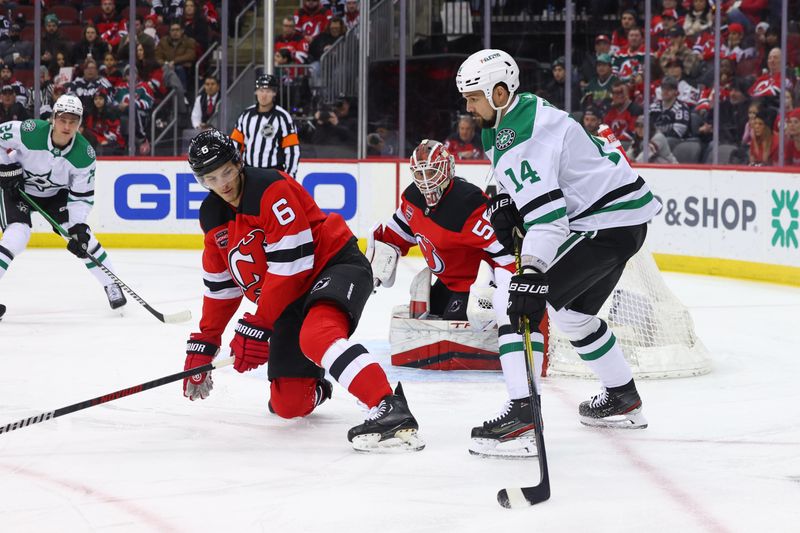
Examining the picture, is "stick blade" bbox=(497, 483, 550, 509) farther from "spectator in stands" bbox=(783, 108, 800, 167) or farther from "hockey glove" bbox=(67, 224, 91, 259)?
"spectator in stands" bbox=(783, 108, 800, 167)

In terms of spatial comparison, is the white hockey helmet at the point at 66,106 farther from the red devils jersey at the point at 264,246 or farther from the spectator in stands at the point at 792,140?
the spectator in stands at the point at 792,140

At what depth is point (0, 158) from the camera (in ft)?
16.8

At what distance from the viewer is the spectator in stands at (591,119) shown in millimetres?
7836

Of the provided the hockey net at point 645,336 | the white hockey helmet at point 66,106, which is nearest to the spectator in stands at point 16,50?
the white hockey helmet at point 66,106

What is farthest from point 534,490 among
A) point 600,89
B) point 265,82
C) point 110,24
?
point 110,24

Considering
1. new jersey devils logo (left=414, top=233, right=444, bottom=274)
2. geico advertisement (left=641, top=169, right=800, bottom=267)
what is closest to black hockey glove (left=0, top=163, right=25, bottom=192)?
new jersey devils logo (left=414, top=233, right=444, bottom=274)

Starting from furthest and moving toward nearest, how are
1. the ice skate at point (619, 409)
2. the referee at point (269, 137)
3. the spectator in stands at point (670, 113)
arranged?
the spectator in stands at point (670, 113) → the referee at point (269, 137) → the ice skate at point (619, 409)

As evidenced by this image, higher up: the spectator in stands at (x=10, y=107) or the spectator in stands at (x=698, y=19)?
the spectator in stands at (x=698, y=19)

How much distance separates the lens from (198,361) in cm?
292

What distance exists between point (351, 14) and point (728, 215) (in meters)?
3.57

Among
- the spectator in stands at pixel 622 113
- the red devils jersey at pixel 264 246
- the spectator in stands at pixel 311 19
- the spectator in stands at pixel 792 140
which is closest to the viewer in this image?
the red devils jersey at pixel 264 246

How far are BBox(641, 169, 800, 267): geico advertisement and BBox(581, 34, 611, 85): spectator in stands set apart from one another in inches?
47.9

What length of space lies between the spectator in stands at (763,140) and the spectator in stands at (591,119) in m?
1.12

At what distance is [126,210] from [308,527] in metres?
6.47
